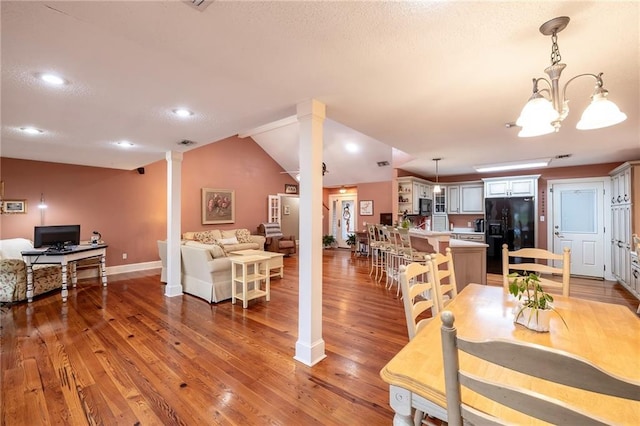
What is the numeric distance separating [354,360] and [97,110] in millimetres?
3421

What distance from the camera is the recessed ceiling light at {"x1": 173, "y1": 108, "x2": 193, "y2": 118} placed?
2.70 metres

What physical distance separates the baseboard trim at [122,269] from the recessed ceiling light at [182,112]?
4793 mm

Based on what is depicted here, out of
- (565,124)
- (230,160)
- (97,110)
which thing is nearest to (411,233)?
(565,124)

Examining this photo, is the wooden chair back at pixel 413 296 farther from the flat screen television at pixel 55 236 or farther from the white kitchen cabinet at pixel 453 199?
the white kitchen cabinet at pixel 453 199

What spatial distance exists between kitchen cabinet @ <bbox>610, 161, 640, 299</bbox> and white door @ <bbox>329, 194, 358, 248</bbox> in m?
6.38

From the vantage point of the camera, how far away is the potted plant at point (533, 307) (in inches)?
52.1

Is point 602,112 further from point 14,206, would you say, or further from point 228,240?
point 14,206

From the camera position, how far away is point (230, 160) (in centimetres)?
814

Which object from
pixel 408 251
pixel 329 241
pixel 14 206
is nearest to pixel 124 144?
pixel 14 206

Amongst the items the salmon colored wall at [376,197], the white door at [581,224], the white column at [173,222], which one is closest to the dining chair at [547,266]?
the white column at [173,222]

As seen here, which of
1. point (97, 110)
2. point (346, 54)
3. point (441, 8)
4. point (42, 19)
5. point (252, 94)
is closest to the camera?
point (441, 8)

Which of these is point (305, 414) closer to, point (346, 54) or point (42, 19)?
point (346, 54)

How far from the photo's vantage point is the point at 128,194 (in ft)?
20.4

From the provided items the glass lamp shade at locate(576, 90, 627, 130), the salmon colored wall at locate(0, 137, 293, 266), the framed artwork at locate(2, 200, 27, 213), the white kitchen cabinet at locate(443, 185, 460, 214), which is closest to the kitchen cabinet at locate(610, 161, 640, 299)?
the white kitchen cabinet at locate(443, 185, 460, 214)
